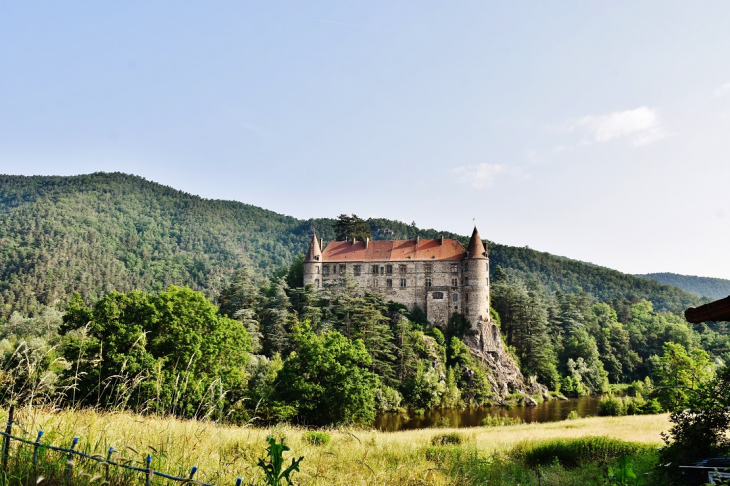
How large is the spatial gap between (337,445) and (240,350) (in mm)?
22249

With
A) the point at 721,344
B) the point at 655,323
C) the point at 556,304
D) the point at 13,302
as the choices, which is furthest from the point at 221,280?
the point at 721,344

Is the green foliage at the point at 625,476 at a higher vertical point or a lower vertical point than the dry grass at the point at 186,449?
higher

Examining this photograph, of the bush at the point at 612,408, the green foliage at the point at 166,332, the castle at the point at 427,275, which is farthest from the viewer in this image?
the castle at the point at 427,275

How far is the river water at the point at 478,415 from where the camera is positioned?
39.8m

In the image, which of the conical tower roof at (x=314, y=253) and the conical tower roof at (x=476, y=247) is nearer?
the conical tower roof at (x=476, y=247)

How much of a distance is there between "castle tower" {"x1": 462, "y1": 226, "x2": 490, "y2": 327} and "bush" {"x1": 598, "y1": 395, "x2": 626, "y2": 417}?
19033mm

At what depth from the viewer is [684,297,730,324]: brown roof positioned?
23.5ft

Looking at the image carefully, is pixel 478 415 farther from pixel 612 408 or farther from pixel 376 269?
pixel 376 269

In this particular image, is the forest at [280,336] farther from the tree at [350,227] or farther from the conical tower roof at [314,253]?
the conical tower roof at [314,253]

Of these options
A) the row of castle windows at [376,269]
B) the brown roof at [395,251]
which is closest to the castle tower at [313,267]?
the row of castle windows at [376,269]

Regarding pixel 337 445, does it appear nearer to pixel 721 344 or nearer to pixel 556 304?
pixel 556 304

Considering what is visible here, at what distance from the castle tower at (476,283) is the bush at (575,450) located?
42253 mm

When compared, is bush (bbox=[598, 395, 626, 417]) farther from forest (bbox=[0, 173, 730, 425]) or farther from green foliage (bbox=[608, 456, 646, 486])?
green foliage (bbox=[608, 456, 646, 486])

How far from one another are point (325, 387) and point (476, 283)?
3133 cm
